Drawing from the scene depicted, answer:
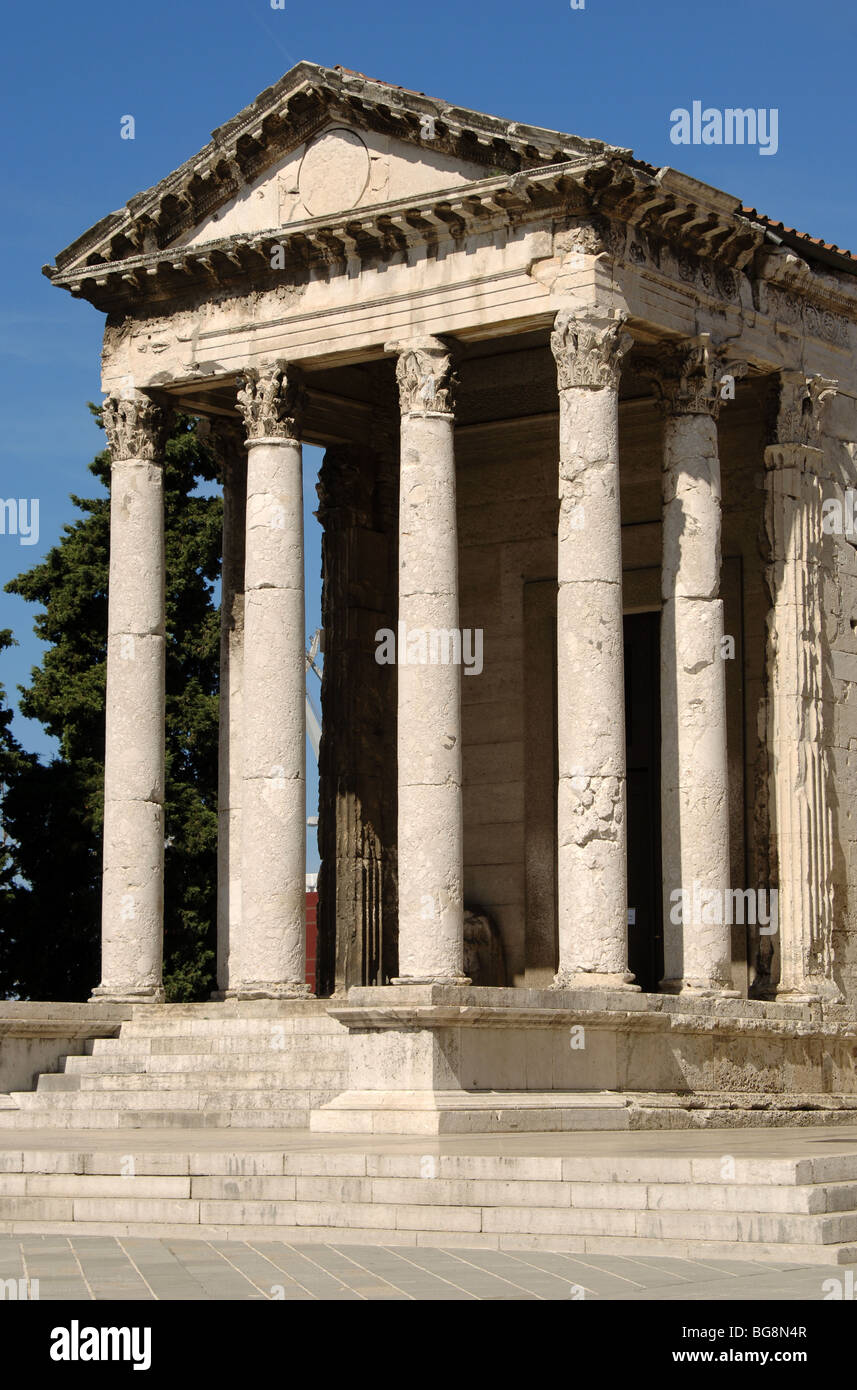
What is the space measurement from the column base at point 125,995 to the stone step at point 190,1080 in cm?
149

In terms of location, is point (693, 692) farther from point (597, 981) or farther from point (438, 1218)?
point (438, 1218)

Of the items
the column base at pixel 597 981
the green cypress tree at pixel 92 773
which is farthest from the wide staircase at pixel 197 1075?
the green cypress tree at pixel 92 773

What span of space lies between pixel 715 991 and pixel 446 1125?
538cm

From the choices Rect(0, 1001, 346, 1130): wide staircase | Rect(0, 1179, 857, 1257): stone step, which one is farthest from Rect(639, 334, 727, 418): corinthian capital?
Rect(0, 1179, 857, 1257): stone step

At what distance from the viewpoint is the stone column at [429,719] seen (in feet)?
81.0

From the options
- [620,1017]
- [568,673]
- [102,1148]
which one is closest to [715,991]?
[620,1017]

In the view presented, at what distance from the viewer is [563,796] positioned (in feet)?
80.1

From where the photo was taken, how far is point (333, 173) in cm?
2717

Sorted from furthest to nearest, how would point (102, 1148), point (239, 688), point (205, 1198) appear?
point (239, 688) → point (102, 1148) → point (205, 1198)

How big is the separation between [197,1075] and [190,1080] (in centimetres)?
9

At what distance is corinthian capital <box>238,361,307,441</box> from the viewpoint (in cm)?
2723

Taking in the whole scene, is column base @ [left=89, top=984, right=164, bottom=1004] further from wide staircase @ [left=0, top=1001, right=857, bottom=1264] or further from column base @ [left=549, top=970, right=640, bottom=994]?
column base @ [left=549, top=970, right=640, bottom=994]

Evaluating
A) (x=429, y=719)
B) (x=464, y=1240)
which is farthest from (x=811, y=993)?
(x=464, y=1240)
